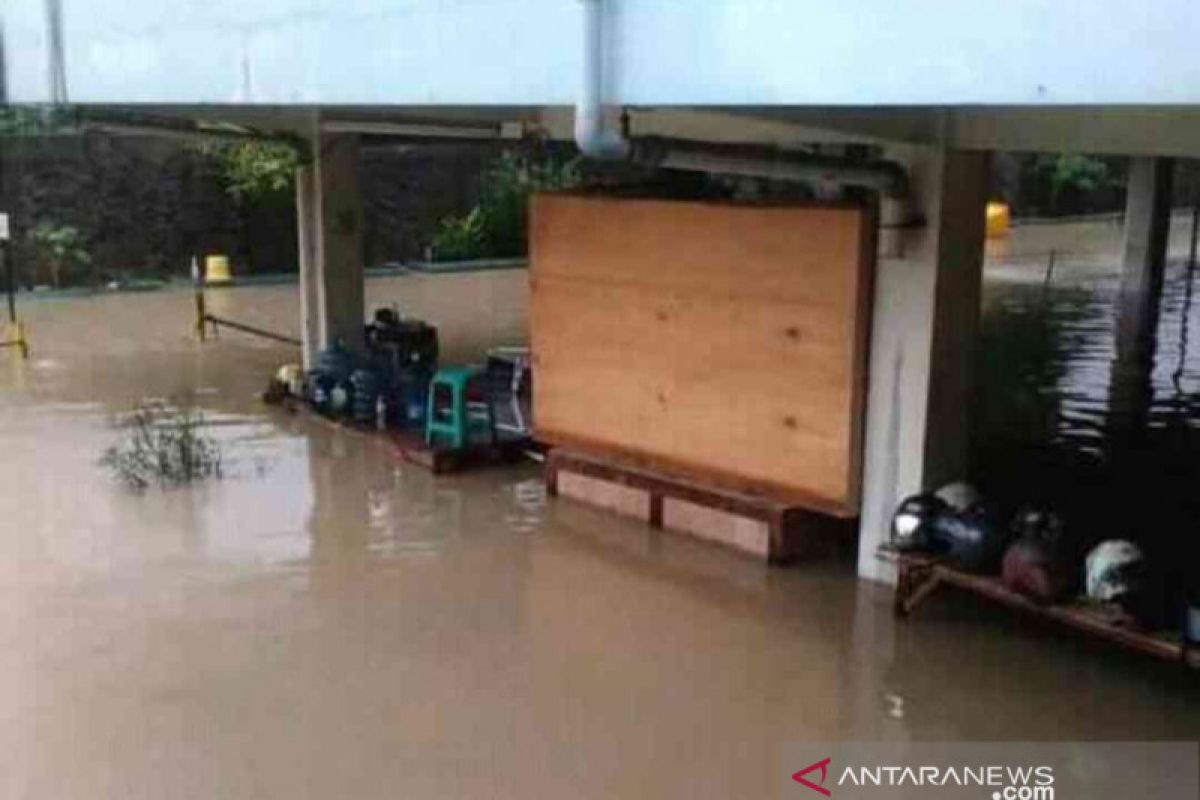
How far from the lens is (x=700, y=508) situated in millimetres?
7492

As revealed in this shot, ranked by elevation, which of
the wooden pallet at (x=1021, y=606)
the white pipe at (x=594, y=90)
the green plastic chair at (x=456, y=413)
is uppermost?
the white pipe at (x=594, y=90)

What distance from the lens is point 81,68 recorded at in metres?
7.05

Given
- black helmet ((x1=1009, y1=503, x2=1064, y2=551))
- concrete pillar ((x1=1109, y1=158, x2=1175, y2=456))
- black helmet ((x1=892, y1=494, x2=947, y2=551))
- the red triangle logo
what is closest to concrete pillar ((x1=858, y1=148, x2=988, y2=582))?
black helmet ((x1=892, y1=494, x2=947, y2=551))

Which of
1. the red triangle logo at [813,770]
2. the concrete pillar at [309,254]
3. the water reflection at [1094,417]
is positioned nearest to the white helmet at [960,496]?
the water reflection at [1094,417]

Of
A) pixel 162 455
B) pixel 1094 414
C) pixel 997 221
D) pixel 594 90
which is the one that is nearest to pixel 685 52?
pixel 594 90

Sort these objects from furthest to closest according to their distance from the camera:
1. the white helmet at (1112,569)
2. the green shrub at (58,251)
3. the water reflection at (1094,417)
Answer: the green shrub at (58,251) < the water reflection at (1094,417) < the white helmet at (1112,569)

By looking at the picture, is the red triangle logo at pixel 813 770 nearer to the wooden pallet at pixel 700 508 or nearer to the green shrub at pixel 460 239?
the wooden pallet at pixel 700 508

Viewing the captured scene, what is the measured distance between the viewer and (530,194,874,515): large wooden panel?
6805 mm

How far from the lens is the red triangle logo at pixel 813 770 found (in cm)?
472

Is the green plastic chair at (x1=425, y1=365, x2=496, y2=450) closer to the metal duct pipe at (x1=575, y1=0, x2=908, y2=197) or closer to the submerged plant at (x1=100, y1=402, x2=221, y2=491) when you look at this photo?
the submerged plant at (x1=100, y1=402, x2=221, y2=491)

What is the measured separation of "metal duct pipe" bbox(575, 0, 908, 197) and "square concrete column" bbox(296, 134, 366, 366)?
5.88 m

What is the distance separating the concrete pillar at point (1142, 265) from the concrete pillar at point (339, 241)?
278 inches

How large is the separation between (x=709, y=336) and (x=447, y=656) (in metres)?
2.53

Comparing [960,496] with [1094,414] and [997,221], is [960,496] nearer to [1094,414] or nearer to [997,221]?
[1094,414]
